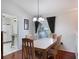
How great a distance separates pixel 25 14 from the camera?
1.71 meters

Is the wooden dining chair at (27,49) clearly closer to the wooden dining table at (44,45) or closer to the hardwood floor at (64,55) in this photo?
the wooden dining table at (44,45)

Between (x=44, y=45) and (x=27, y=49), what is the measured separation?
334mm

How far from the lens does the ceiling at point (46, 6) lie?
156 cm

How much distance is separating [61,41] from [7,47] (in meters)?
0.98

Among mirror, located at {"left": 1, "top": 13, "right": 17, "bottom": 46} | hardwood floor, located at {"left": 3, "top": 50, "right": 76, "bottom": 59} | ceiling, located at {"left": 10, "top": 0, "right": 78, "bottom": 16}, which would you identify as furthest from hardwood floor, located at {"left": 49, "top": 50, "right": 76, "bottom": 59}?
mirror, located at {"left": 1, "top": 13, "right": 17, "bottom": 46}

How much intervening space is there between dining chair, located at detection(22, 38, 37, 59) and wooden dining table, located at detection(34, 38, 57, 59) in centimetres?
9

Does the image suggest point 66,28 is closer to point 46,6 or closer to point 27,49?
point 46,6

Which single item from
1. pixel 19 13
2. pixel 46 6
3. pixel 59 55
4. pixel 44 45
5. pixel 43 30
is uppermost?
pixel 46 6

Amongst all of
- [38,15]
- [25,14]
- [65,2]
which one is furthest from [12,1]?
[65,2]

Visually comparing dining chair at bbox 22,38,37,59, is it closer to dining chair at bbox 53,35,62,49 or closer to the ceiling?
A: dining chair at bbox 53,35,62,49

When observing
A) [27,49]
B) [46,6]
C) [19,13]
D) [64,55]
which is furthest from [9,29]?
[64,55]

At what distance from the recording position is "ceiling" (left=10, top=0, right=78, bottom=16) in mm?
1557

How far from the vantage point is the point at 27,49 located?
5.54 ft

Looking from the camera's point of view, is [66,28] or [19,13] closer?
[66,28]
